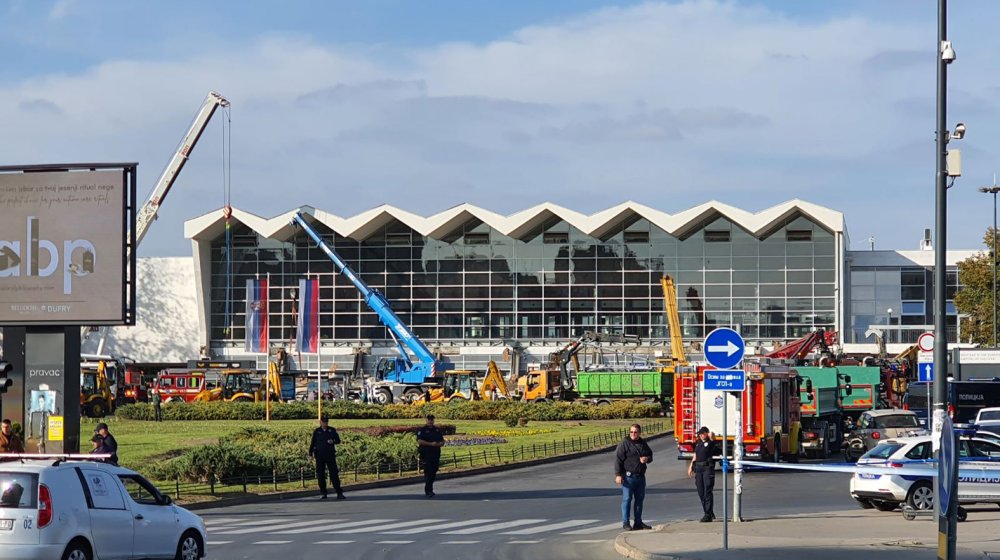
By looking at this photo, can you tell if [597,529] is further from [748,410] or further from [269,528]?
[748,410]

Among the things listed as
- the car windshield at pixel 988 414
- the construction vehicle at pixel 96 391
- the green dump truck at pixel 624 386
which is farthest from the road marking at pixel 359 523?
the green dump truck at pixel 624 386

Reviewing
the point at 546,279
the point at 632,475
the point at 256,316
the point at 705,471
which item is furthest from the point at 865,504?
the point at 546,279

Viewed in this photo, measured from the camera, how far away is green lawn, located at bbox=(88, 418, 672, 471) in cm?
3759

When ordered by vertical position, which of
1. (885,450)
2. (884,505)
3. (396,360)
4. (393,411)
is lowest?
(393,411)

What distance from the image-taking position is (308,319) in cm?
6172

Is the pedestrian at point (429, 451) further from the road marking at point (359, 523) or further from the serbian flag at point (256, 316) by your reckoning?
the serbian flag at point (256, 316)

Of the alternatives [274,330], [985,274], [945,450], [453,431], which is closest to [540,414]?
[453,431]

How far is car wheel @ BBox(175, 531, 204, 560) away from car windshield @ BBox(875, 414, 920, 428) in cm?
2425

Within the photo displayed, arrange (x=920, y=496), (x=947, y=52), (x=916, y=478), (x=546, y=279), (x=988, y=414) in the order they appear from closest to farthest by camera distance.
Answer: (x=947, y=52) → (x=916, y=478) → (x=920, y=496) → (x=988, y=414) → (x=546, y=279)

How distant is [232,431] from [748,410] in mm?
21674

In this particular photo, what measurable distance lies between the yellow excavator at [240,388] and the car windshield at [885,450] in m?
50.3

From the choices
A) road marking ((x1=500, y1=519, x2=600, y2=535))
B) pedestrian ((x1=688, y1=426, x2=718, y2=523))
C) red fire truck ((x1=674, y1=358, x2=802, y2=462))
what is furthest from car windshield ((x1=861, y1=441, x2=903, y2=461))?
red fire truck ((x1=674, y1=358, x2=802, y2=462))

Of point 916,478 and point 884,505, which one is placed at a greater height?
point 916,478

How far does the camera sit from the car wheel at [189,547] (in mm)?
16125
